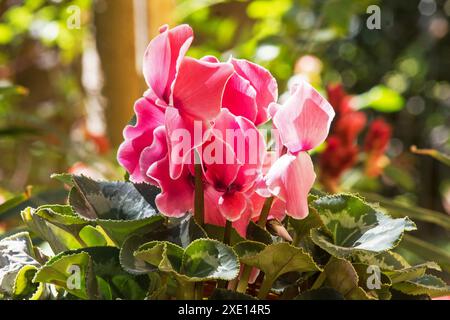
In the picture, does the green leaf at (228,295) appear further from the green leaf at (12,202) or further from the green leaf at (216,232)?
the green leaf at (12,202)

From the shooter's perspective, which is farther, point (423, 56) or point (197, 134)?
point (423, 56)

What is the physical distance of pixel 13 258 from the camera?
365mm

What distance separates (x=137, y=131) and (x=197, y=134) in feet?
0.14

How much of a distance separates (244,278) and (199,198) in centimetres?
4

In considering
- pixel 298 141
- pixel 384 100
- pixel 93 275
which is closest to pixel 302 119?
pixel 298 141

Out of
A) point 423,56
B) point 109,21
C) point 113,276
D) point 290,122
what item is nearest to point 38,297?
point 113,276

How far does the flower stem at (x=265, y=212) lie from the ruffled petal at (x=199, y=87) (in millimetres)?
48

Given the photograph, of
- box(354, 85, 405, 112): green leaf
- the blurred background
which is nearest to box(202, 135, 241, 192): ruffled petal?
the blurred background

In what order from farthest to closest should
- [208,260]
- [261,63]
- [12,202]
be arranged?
[261,63], [12,202], [208,260]

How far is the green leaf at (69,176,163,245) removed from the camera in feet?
1.15

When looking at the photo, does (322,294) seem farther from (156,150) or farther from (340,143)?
(340,143)

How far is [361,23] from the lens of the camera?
2.51 metres
